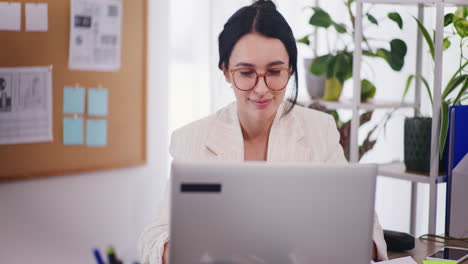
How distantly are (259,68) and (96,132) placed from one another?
1539 mm

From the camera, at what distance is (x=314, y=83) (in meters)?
3.18

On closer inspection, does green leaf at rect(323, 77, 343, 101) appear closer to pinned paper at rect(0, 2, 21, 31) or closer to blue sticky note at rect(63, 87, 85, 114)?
blue sticky note at rect(63, 87, 85, 114)

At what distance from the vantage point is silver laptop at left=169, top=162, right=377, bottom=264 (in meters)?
1.21

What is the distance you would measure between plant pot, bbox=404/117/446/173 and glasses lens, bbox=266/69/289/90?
0.77m

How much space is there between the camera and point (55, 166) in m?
3.14

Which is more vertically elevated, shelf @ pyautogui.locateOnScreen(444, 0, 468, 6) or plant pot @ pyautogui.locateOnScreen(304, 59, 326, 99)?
shelf @ pyautogui.locateOnScreen(444, 0, 468, 6)

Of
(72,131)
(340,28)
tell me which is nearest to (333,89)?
(340,28)

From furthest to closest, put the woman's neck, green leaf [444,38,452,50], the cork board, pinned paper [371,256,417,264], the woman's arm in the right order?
1. the cork board
2. green leaf [444,38,452,50]
3. the woman's neck
4. pinned paper [371,256,417,264]
5. the woman's arm

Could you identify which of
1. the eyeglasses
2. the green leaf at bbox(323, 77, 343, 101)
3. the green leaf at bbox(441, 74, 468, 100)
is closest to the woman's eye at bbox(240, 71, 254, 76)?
the eyeglasses

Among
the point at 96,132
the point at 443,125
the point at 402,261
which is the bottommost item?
the point at 402,261

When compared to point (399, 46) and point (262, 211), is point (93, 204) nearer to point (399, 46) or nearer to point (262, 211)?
point (399, 46)

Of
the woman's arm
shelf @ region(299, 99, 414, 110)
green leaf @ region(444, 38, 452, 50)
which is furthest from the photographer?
shelf @ region(299, 99, 414, 110)

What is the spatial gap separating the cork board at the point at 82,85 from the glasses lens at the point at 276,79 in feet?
4.93

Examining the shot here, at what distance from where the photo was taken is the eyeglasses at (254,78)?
1.97 metres
